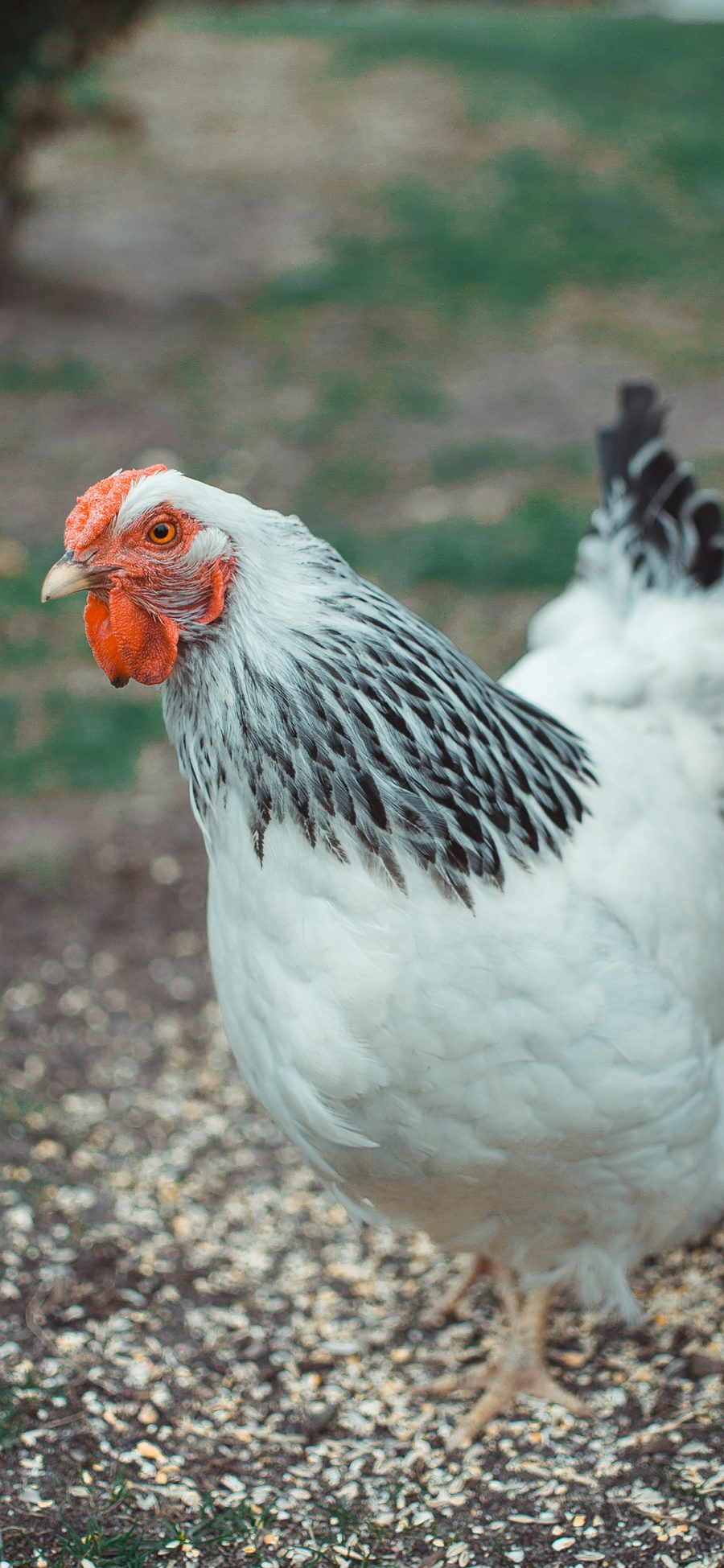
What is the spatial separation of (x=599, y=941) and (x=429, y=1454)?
4.33ft

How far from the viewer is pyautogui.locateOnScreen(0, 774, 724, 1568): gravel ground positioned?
2.77 m

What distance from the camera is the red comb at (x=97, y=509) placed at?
226cm

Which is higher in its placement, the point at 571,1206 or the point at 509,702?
the point at 509,702

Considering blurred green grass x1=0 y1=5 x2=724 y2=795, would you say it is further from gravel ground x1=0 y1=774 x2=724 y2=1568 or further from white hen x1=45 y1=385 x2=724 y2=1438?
white hen x1=45 y1=385 x2=724 y2=1438

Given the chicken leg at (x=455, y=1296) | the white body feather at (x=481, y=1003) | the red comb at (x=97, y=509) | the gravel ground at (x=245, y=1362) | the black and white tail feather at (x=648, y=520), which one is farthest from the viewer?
the black and white tail feather at (x=648, y=520)

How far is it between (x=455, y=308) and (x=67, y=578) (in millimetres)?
8782

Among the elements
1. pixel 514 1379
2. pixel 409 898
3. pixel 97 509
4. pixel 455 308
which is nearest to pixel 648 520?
pixel 409 898

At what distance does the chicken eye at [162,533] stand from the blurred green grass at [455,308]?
137 inches

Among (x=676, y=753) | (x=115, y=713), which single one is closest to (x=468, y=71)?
(x=115, y=713)

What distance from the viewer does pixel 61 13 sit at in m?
8.61

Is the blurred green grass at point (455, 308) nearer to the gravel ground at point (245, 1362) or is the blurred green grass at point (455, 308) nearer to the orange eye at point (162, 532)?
the gravel ground at point (245, 1362)

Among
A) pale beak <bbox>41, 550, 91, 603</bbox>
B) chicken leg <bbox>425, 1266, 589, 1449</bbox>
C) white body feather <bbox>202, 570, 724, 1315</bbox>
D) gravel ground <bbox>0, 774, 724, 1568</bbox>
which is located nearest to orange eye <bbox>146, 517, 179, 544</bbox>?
pale beak <bbox>41, 550, 91, 603</bbox>

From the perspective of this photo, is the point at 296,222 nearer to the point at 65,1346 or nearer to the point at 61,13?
the point at 61,13

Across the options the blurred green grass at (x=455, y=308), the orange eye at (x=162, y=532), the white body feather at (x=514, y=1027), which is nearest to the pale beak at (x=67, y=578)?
the orange eye at (x=162, y=532)
